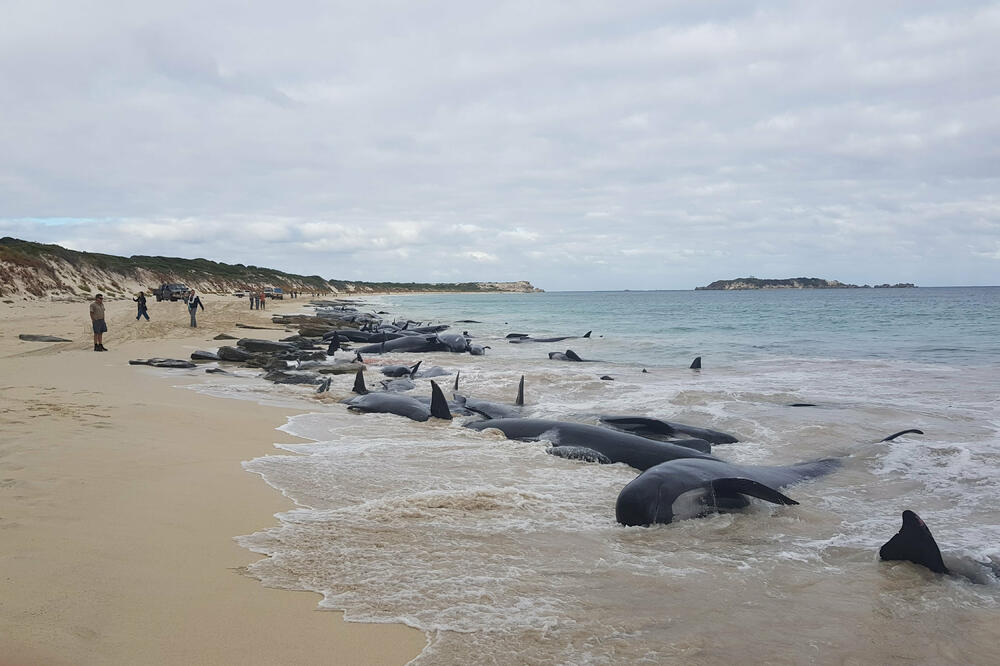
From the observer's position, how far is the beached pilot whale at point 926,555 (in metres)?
4.24

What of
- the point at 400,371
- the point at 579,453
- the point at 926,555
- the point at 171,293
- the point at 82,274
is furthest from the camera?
the point at 82,274

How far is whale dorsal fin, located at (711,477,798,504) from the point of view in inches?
207

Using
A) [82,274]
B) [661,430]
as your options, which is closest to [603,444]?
[661,430]

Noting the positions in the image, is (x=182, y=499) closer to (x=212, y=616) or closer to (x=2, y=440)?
(x=212, y=616)

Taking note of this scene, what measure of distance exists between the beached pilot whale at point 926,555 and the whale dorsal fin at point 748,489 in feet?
3.05

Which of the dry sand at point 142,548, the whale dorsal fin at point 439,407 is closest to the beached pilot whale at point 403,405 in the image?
the whale dorsal fin at point 439,407

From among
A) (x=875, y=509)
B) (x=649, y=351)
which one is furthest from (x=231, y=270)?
(x=875, y=509)

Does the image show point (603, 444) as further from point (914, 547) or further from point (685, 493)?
point (914, 547)

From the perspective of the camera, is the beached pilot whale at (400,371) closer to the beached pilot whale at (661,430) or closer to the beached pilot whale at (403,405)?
the beached pilot whale at (403,405)

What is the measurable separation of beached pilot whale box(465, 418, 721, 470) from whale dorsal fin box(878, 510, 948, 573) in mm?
2489

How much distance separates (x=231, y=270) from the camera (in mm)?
103625

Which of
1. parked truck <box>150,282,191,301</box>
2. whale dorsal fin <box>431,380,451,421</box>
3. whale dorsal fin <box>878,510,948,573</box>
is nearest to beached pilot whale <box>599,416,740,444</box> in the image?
whale dorsal fin <box>431,380,451,421</box>

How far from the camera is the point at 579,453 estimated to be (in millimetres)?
7520

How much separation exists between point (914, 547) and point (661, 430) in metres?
4.51
